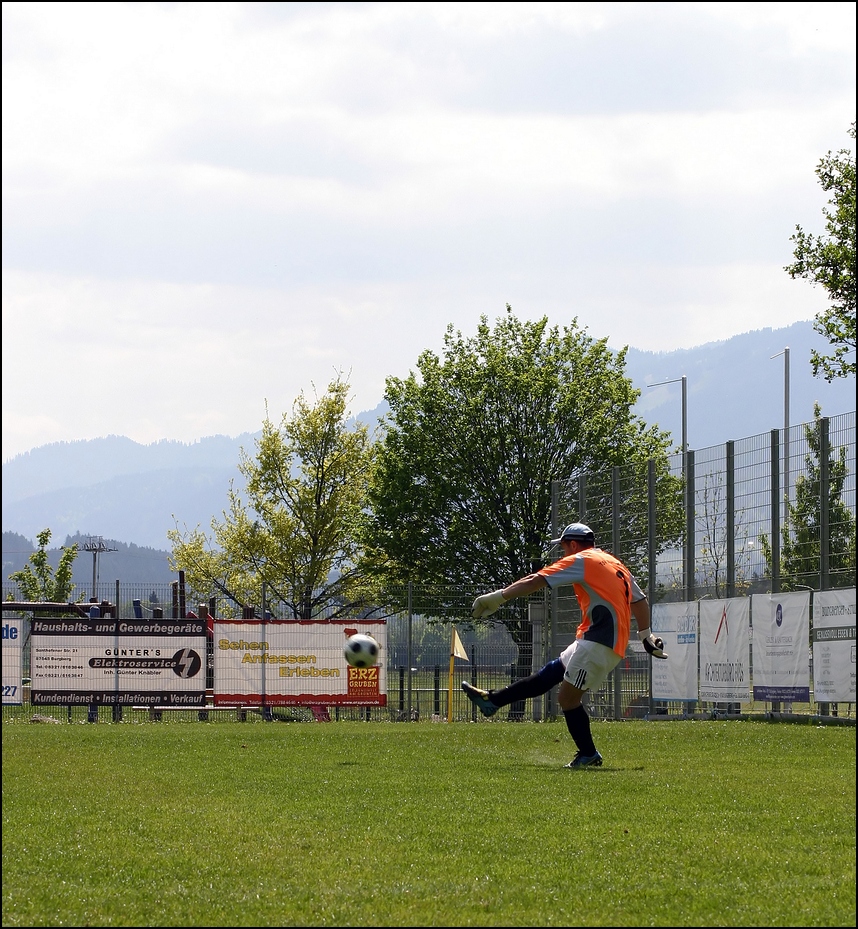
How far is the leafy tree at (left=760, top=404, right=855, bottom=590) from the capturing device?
1927 centimetres

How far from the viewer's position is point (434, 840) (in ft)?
24.2

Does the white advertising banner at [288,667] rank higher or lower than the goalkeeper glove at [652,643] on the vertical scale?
lower

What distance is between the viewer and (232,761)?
13383mm

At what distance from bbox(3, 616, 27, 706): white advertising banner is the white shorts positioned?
16.4m

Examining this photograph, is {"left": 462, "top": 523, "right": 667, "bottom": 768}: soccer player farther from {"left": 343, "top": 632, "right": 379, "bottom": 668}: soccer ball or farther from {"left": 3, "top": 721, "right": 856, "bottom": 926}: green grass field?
{"left": 343, "top": 632, "right": 379, "bottom": 668}: soccer ball

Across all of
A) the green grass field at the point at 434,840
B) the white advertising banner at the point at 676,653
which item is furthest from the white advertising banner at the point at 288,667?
the green grass field at the point at 434,840

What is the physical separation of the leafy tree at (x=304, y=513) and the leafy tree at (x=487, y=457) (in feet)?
7.34

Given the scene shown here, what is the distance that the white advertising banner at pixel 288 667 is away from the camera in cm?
2673

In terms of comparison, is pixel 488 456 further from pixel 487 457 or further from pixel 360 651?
pixel 360 651

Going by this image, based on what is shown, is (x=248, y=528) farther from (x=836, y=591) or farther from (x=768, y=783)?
(x=768, y=783)

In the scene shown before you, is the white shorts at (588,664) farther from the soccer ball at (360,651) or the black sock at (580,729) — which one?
the soccer ball at (360,651)

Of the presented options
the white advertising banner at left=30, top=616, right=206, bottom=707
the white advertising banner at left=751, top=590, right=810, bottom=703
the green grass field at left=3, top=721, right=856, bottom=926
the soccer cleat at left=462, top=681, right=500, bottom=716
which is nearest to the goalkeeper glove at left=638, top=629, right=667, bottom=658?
the green grass field at left=3, top=721, right=856, bottom=926

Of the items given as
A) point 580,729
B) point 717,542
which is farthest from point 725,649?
point 580,729

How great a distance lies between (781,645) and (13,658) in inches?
563
